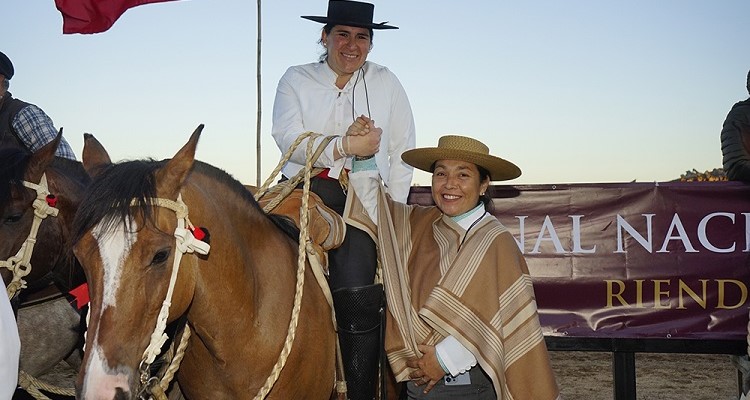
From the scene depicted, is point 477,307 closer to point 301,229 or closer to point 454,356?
point 454,356

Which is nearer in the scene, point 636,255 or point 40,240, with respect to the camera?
point 40,240

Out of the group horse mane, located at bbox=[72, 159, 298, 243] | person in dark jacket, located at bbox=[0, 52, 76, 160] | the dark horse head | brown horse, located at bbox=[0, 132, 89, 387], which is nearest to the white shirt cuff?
horse mane, located at bbox=[72, 159, 298, 243]

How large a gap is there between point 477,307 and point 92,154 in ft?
6.06

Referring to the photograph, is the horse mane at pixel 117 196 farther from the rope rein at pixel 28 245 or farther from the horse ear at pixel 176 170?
the rope rein at pixel 28 245

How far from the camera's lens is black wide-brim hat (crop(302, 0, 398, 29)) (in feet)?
14.0

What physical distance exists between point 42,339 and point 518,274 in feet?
10.2

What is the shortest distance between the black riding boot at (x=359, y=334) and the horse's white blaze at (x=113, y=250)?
49.7 inches

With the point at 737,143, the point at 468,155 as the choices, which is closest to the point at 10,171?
the point at 468,155

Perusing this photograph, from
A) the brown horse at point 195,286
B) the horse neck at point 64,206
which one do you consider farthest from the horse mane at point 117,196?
the horse neck at point 64,206

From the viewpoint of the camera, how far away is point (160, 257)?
287 centimetres

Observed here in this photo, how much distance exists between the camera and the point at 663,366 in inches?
394

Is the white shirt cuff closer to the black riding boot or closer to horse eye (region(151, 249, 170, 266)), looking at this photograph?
the black riding boot

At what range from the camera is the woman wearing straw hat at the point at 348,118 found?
3.86 meters

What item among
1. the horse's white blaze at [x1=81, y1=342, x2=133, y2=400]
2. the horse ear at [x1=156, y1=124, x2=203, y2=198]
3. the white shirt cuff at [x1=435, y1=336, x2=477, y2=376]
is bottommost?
the white shirt cuff at [x1=435, y1=336, x2=477, y2=376]
